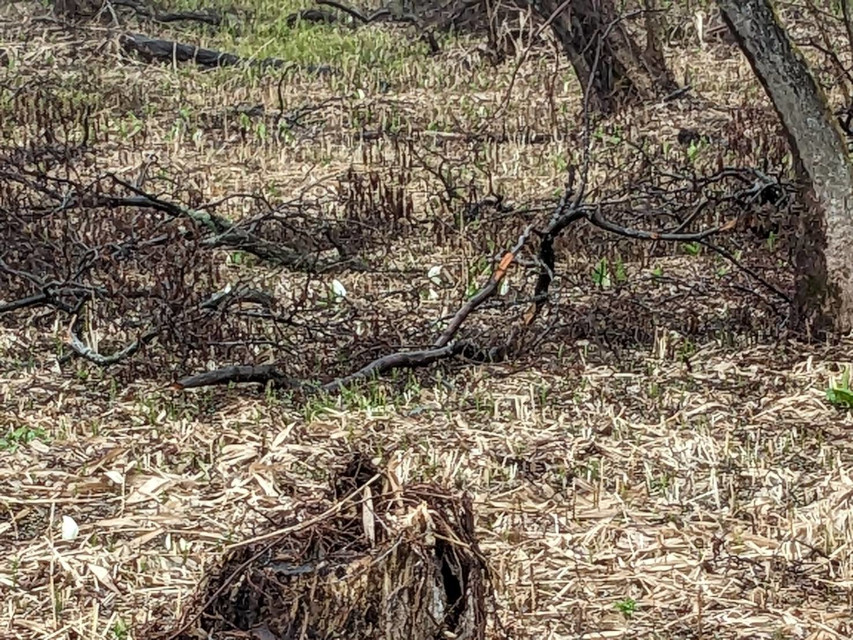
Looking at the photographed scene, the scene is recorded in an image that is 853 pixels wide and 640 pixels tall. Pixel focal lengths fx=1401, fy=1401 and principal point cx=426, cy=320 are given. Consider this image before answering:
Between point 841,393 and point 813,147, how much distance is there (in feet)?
4.17

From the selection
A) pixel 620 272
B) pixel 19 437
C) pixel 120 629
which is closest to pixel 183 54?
pixel 620 272

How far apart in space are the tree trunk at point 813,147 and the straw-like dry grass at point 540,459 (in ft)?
1.03

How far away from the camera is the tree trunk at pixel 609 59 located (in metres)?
11.9

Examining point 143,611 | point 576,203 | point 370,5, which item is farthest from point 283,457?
point 370,5

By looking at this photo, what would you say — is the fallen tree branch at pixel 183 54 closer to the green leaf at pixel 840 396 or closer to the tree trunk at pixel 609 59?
the tree trunk at pixel 609 59

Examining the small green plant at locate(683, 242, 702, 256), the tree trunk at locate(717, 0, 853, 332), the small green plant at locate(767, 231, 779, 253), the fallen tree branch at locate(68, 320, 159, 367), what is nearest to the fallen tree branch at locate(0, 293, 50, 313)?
the fallen tree branch at locate(68, 320, 159, 367)

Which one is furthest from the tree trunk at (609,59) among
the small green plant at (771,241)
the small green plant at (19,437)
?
the small green plant at (19,437)

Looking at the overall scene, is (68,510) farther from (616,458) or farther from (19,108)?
(19,108)

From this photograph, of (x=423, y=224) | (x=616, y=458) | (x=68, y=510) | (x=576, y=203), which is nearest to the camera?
(x=68, y=510)

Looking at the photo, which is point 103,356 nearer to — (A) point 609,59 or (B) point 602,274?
(B) point 602,274

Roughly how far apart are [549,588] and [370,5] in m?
16.3

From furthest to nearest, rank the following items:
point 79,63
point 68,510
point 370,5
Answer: point 370,5 < point 79,63 < point 68,510

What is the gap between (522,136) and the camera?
1158 cm

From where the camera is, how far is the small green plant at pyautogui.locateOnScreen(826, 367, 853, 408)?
5688 millimetres
